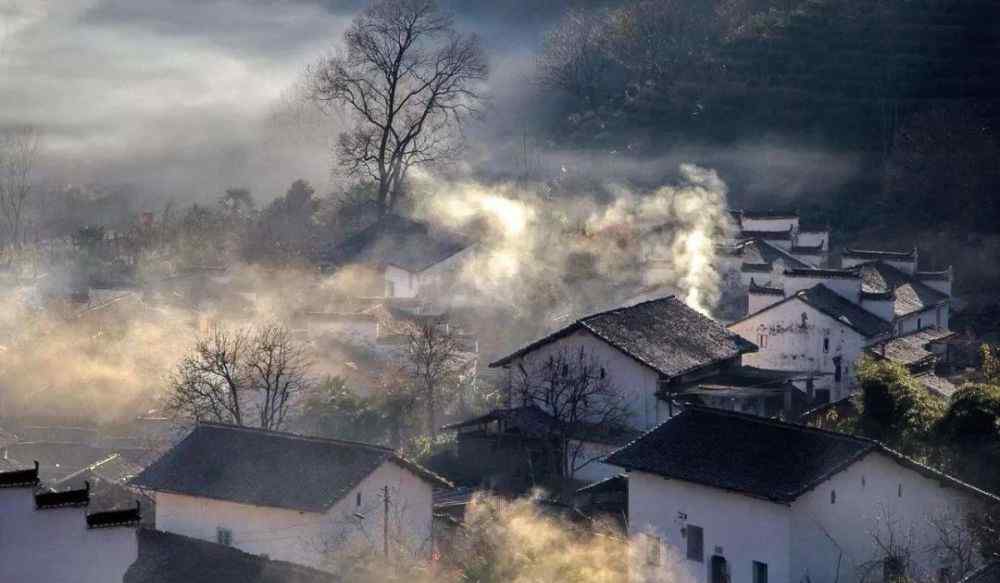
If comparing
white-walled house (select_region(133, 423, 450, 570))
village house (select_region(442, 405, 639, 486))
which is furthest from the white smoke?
white-walled house (select_region(133, 423, 450, 570))

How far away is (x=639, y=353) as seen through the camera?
69.3ft

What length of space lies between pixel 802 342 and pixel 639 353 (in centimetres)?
550

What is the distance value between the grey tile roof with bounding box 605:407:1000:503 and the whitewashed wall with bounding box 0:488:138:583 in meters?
7.25

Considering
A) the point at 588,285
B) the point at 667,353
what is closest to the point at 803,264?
the point at 588,285

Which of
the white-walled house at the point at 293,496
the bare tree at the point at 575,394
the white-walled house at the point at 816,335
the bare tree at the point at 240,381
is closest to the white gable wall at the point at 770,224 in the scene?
the white-walled house at the point at 816,335

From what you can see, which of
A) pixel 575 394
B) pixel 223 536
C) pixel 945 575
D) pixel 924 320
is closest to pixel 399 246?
pixel 924 320

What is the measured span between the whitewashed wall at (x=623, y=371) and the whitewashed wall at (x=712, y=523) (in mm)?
4569

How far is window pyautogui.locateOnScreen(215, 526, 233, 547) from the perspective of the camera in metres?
16.2

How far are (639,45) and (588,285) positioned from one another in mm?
17364

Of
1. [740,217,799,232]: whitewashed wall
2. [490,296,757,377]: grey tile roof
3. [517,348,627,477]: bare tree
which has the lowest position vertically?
[517,348,627,477]: bare tree

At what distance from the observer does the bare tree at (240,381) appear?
819 inches

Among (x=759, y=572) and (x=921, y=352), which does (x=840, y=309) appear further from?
(x=759, y=572)

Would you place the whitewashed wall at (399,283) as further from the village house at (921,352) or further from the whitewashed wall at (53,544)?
the whitewashed wall at (53,544)

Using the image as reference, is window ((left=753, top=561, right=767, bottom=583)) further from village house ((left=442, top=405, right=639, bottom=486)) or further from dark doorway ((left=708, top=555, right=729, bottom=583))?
Answer: village house ((left=442, top=405, right=639, bottom=486))
